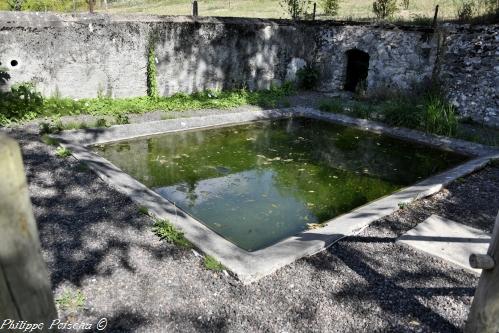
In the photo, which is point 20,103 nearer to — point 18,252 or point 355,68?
point 18,252

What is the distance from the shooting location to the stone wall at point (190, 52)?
27.1 feet

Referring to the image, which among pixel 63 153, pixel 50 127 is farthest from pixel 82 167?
pixel 50 127

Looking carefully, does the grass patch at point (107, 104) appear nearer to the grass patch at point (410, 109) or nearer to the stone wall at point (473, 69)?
the grass patch at point (410, 109)

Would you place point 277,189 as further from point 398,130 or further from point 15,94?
point 15,94

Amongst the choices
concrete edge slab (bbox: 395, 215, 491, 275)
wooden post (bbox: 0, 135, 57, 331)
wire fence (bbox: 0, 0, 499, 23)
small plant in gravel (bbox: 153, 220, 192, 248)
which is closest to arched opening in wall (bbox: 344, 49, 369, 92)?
wire fence (bbox: 0, 0, 499, 23)

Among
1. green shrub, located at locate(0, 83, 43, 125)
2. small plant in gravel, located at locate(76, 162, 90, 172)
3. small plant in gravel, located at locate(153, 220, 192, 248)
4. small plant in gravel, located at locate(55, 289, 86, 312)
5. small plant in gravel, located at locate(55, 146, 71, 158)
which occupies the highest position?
green shrub, located at locate(0, 83, 43, 125)

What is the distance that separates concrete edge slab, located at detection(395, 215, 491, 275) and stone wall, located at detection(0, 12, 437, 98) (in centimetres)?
696

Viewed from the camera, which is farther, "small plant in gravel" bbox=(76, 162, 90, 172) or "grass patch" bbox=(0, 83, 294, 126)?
"grass patch" bbox=(0, 83, 294, 126)

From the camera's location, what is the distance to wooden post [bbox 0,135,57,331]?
0.96m

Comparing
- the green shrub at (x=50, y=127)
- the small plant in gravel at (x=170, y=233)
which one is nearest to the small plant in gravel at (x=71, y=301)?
the small plant in gravel at (x=170, y=233)

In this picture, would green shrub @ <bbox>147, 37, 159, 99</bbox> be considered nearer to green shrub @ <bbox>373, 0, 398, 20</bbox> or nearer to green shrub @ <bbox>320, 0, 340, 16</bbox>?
green shrub @ <bbox>373, 0, 398, 20</bbox>

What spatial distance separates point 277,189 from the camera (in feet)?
18.9

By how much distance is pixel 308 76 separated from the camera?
12164 millimetres

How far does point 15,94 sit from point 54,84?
3.22 ft
